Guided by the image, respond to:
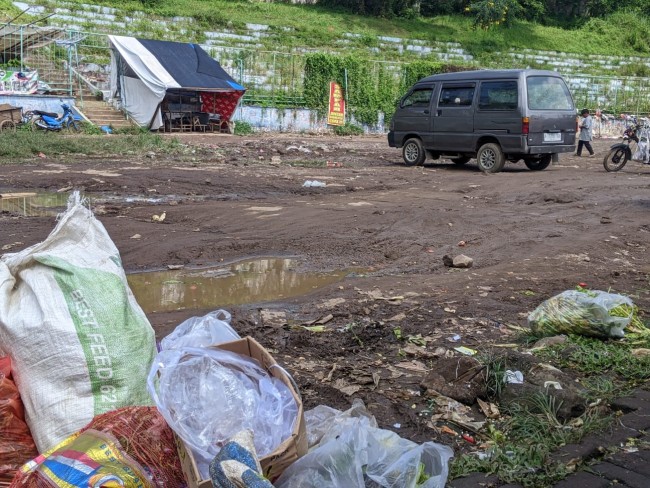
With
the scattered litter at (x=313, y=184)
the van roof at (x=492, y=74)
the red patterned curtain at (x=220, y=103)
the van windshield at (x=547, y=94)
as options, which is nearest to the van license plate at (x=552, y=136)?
the van windshield at (x=547, y=94)

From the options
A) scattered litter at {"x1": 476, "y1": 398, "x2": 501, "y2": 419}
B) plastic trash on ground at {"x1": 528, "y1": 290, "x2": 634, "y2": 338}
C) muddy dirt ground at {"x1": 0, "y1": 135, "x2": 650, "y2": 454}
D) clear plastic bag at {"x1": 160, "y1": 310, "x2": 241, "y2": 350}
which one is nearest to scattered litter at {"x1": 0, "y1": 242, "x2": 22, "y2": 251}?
muddy dirt ground at {"x1": 0, "y1": 135, "x2": 650, "y2": 454}

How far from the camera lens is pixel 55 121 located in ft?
63.1

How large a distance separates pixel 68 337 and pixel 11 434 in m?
0.39

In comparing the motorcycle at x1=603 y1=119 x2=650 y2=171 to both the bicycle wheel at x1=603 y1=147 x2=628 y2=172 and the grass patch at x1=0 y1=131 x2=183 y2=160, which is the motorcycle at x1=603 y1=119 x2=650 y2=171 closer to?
the bicycle wheel at x1=603 y1=147 x2=628 y2=172

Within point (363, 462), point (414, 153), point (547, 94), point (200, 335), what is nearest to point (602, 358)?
point (363, 462)

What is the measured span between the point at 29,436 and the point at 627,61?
44940 millimetres

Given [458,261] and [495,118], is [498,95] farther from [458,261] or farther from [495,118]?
[458,261]

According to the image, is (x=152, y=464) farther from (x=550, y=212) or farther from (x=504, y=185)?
(x=504, y=185)

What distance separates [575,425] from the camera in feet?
11.3

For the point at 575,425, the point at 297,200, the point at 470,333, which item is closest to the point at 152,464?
the point at 575,425

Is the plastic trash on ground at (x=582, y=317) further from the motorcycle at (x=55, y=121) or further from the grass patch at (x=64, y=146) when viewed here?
the motorcycle at (x=55, y=121)

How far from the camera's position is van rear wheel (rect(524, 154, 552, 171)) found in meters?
14.9

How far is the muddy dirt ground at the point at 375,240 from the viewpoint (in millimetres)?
4602

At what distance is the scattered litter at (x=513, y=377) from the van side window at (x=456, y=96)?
11403mm
